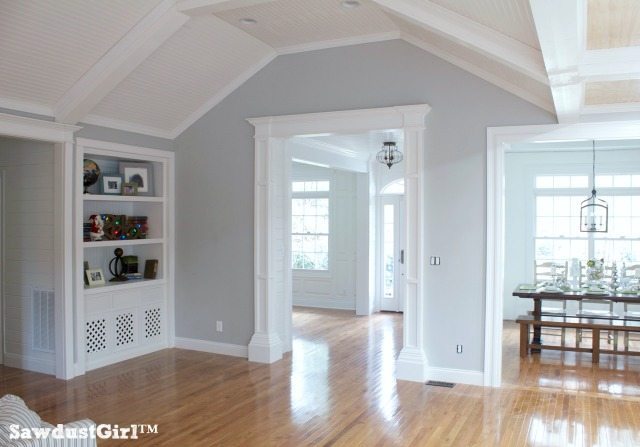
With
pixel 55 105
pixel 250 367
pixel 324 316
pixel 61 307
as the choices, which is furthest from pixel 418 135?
pixel 324 316

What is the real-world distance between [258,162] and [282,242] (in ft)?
3.14

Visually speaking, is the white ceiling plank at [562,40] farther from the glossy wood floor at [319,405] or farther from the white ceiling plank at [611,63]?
the glossy wood floor at [319,405]

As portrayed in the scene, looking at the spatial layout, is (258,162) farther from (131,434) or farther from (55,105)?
(131,434)

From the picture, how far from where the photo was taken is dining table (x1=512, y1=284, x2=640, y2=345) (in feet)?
22.1

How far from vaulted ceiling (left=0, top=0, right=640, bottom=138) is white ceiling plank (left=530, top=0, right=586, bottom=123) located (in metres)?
0.01

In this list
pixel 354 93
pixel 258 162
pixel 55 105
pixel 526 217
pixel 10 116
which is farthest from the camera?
pixel 526 217

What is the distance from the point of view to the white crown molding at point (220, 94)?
21.3ft

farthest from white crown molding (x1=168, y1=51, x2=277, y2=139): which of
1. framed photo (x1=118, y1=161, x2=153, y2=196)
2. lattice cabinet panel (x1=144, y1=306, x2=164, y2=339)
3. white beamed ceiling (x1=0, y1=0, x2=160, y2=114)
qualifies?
lattice cabinet panel (x1=144, y1=306, x2=164, y2=339)

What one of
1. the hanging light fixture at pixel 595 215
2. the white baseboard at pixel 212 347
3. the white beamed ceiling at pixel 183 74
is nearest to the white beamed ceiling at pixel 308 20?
the white beamed ceiling at pixel 183 74

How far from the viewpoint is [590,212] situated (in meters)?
8.58

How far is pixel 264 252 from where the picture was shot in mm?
6520

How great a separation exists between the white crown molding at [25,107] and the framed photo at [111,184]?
1.10m

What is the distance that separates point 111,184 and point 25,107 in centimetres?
141

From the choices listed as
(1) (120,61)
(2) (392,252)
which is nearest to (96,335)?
(1) (120,61)
